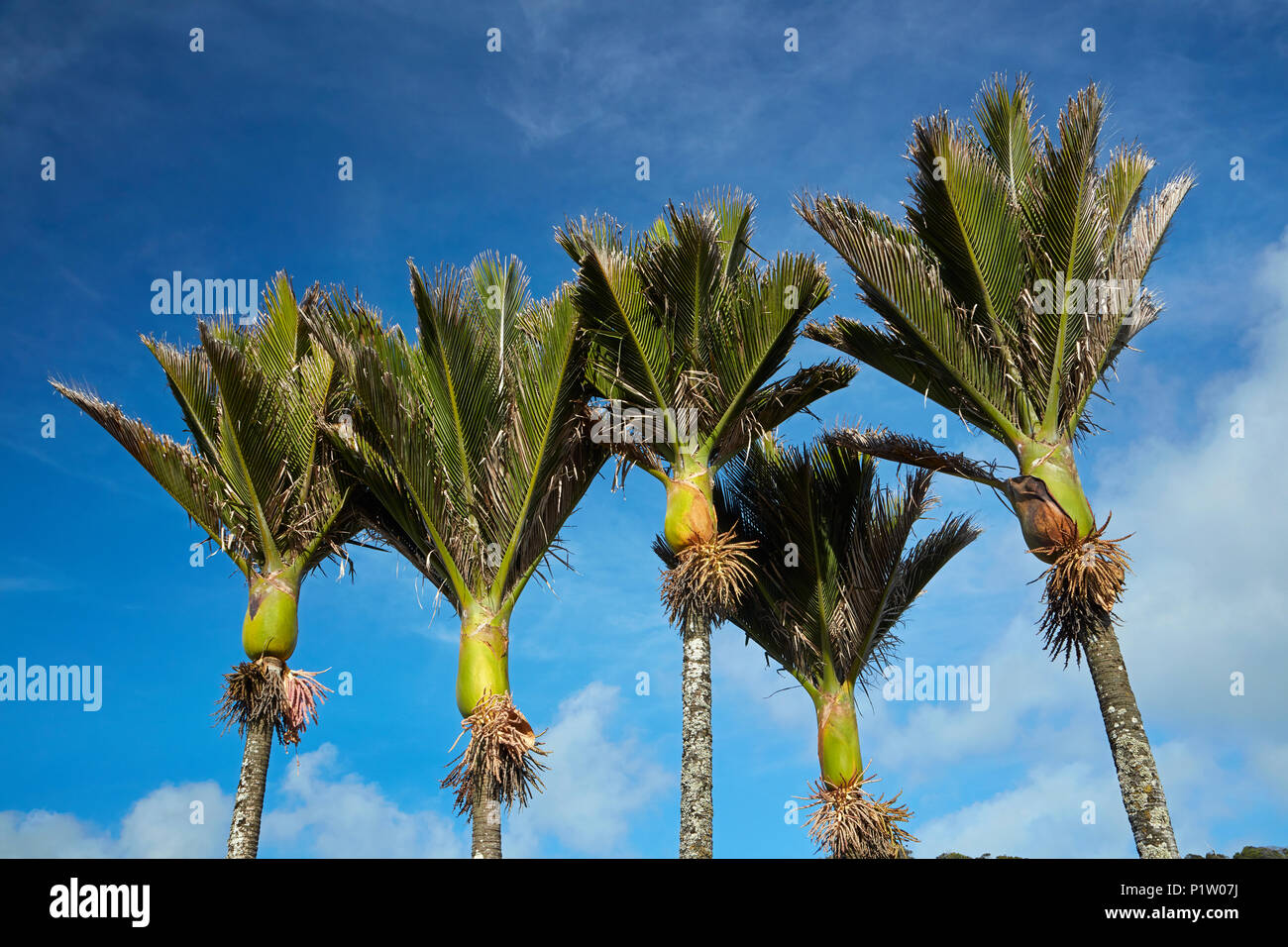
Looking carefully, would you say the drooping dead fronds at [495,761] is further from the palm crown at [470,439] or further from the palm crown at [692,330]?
the palm crown at [692,330]

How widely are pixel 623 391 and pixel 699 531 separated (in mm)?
1862

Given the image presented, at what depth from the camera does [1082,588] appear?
9328 mm

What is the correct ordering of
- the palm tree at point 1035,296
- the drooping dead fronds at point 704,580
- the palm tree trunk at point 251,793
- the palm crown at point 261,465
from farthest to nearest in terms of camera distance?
the palm crown at point 261,465, the palm tree trunk at point 251,793, the drooping dead fronds at point 704,580, the palm tree at point 1035,296

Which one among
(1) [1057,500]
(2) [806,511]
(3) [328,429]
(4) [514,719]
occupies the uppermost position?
(3) [328,429]

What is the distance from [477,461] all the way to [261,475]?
9.39ft

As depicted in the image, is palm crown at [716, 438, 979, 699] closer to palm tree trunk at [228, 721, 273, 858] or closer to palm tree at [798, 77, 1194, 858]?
palm tree at [798, 77, 1194, 858]

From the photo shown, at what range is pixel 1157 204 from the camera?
34.9ft

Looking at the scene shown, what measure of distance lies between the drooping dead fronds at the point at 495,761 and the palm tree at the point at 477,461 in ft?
0.05

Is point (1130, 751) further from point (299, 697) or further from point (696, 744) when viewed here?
point (299, 697)

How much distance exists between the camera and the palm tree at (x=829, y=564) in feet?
41.0

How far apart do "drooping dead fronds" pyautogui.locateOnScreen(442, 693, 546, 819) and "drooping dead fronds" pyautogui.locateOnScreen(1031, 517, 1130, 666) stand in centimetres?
526

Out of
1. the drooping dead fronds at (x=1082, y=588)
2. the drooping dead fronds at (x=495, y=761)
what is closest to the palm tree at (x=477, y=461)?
the drooping dead fronds at (x=495, y=761)
